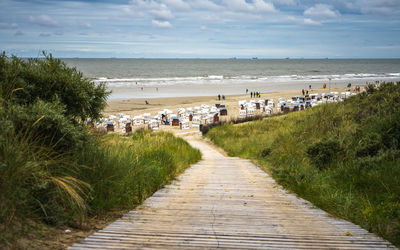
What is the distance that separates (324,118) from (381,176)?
5618 millimetres

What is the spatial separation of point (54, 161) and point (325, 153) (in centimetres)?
584

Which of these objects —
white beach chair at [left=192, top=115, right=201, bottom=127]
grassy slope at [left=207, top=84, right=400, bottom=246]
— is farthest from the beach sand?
grassy slope at [left=207, top=84, right=400, bottom=246]

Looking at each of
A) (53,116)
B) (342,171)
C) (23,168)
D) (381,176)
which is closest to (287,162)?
(342,171)

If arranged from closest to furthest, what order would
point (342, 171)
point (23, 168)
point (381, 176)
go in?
point (23, 168) < point (381, 176) < point (342, 171)

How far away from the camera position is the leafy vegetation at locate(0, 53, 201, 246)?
3.06 meters

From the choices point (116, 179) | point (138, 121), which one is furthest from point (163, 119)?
point (116, 179)

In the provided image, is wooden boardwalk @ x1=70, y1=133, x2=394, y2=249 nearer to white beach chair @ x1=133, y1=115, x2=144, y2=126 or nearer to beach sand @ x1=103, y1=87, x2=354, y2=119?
white beach chair @ x1=133, y1=115, x2=144, y2=126

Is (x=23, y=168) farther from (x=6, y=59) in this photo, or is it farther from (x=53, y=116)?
(x=6, y=59)

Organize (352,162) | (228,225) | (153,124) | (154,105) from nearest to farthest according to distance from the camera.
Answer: (228,225) → (352,162) → (153,124) → (154,105)

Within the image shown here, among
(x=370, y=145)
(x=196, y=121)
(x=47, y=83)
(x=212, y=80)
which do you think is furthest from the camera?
Answer: (x=212, y=80)

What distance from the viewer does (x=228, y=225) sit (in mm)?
3648

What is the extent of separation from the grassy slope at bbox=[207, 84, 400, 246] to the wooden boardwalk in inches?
14.6

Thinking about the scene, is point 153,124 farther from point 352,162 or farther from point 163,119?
point 352,162

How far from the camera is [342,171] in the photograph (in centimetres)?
623
